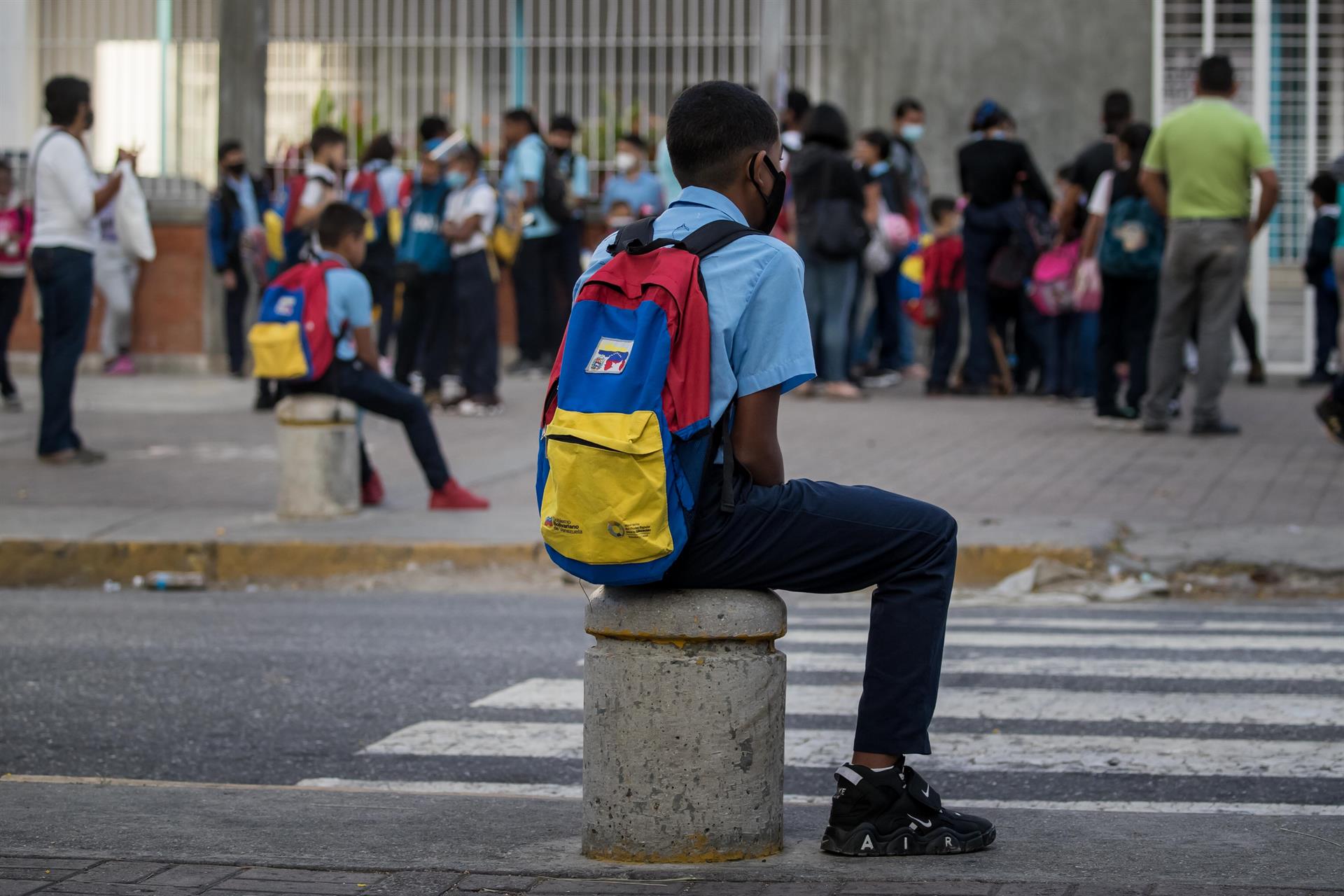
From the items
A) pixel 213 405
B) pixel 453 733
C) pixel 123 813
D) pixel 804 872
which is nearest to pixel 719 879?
pixel 804 872

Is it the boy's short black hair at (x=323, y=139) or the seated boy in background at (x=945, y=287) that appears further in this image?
the seated boy in background at (x=945, y=287)

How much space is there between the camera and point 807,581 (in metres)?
3.92

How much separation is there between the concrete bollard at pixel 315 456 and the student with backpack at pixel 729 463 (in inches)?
230

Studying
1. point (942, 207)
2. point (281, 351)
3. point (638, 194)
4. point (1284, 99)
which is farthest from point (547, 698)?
point (1284, 99)

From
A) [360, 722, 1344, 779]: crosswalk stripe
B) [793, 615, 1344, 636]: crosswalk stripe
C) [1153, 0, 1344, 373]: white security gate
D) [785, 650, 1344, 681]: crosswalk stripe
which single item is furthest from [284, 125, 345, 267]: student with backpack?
[360, 722, 1344, 779]: crosswalk stripe

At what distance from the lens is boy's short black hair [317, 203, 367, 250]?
9.76 meters

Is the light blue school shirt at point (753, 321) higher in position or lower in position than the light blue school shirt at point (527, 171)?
lower

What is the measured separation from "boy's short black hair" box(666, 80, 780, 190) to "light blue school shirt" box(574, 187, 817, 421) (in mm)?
227

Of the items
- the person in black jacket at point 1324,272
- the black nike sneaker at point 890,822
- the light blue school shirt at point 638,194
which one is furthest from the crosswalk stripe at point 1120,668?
the light blue school shirt at point 638,194

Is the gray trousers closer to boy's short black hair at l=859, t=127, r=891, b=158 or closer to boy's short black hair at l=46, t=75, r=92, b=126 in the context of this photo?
boy's short black hair at l=859, t=127, r=891, b=158

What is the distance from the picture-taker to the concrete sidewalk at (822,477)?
29.6ft

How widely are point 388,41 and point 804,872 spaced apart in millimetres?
16799

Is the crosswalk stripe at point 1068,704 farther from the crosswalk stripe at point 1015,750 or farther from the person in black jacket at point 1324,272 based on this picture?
the person in black jacket at point 1324,272

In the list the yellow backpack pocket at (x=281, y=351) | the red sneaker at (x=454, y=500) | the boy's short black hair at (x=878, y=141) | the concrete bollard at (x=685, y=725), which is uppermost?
the boy's short black hair at (x=878, y=141)
